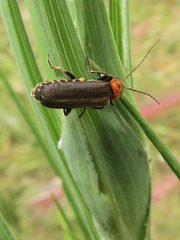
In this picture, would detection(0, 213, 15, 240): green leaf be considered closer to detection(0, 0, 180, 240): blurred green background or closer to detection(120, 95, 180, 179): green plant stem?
detection(120, 95, 180, 179): green plant stem

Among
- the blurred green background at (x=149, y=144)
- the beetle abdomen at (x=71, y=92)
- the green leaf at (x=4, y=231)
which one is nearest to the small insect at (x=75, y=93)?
the beetle abdomen at (x=71, y=92)

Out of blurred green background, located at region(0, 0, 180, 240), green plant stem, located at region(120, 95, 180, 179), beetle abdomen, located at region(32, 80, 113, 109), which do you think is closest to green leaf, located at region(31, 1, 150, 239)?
green plant stem, located at region(120, 95, 180, 179)

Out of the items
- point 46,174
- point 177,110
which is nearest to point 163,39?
point 177,110

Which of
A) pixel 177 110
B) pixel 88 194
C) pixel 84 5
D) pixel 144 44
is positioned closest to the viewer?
pixel 84 5

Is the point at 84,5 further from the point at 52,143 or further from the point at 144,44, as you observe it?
the point at 144,44

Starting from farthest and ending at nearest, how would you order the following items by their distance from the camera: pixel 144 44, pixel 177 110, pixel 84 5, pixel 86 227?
pixel 144 44 → pixel 177 110 → pixel 86 227 → pixel 84 5

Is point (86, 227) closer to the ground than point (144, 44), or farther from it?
farther from it

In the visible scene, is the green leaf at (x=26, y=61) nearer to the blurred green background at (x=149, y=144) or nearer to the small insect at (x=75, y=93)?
the small insect at (x=75, y=93)
